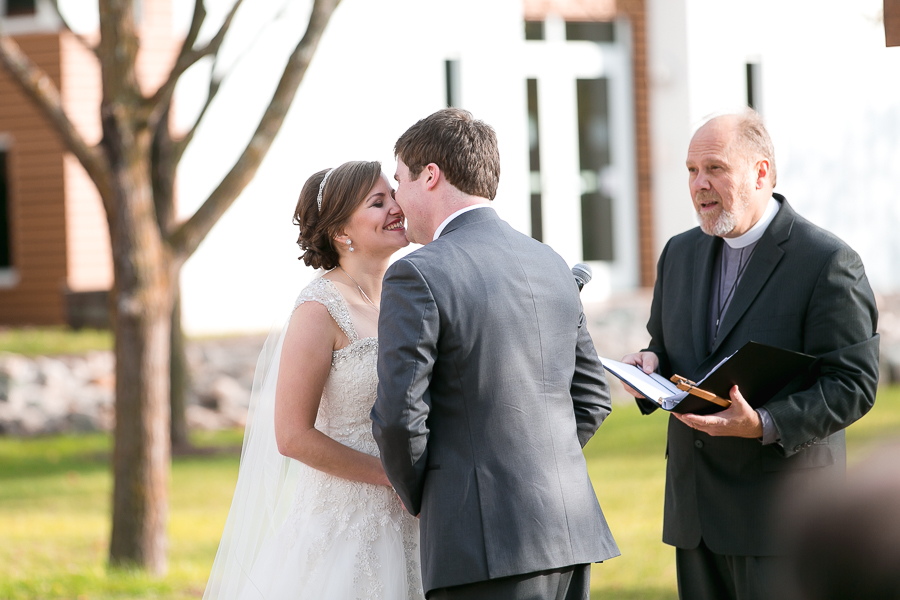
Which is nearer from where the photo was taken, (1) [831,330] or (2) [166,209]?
(1) [831,330]

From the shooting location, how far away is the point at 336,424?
3139mm

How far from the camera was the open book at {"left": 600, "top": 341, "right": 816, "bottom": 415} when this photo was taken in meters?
2.71

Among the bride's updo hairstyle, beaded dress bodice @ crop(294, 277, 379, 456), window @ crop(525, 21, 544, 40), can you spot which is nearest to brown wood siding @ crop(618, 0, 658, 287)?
window @ crop(525, 21, 544, 40)

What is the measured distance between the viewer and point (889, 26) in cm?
272

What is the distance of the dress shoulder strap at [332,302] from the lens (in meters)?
3.07

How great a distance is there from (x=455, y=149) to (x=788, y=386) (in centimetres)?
128

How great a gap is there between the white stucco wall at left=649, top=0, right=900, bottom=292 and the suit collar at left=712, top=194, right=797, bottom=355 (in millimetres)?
12182

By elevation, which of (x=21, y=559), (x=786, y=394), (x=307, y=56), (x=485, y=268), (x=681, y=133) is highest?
(x=681, y=133)

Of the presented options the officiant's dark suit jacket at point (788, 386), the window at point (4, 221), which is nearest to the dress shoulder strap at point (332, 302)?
the officiant's dark suit jacket at point (788, 386)

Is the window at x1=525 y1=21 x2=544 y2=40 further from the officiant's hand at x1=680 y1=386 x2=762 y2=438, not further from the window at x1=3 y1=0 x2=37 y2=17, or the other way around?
the officiant's hand at x1=680 y1=386 x2=762 y2=438

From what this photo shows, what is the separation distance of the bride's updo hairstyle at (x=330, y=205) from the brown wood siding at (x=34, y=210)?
11.6m

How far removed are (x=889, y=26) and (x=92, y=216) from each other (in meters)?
12.9

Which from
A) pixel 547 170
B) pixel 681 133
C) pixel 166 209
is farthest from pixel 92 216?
pixel 681 133

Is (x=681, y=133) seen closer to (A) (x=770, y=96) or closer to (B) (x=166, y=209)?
(A) (x=770, y=96)
